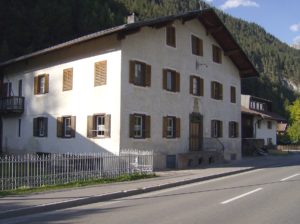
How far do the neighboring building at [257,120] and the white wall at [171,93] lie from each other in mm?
15847

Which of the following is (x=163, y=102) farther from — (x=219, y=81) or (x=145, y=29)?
(x=219, y=81)

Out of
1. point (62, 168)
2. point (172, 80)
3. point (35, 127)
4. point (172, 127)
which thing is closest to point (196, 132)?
point (172, 127)

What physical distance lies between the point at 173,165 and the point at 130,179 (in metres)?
8.18

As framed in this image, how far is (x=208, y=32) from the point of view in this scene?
29.8 meters

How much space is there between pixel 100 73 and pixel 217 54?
35.7ft

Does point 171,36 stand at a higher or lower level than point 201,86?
higher

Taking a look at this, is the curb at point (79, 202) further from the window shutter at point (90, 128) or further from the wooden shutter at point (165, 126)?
the wooden shutter at point (165, 126)

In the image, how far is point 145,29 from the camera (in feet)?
78.8

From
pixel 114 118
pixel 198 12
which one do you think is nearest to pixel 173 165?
pixel 114 118

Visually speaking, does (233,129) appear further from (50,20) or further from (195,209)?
(50,20)

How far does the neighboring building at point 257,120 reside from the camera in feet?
158

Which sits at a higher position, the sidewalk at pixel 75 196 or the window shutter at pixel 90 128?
the window shutter at pixel 90 128

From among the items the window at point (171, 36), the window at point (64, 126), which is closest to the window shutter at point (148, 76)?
the window at point (171, 36)

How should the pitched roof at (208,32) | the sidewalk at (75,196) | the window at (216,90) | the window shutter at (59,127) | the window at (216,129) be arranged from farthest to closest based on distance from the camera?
1. the window at (216,90)
2. the window at (216,129)
3. the window shutter at (59,127)
4. the pitched roof at (208,32)
5. the sidewalk at (75,196)
